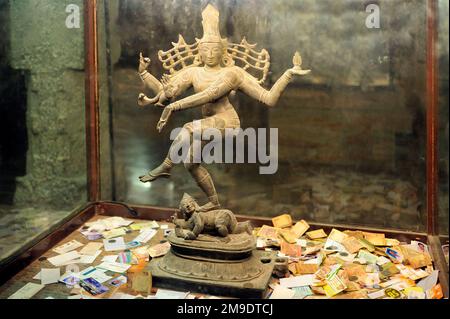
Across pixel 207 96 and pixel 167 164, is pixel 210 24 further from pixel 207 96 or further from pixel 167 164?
pixel 167 164

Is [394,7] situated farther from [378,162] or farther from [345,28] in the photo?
[378,162]

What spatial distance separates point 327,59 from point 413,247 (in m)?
1.78

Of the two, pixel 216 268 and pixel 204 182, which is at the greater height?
pixel 204 182

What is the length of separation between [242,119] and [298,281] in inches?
65.7

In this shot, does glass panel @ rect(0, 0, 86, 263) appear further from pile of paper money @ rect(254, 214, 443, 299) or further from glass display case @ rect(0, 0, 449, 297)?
pile of paper money @ rect(254, 214, 443, 299)

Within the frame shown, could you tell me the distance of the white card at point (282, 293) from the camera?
Answer: 344cm

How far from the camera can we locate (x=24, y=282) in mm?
3682

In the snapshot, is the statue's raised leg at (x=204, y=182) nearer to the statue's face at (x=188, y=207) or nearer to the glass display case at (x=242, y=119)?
the statue's face at (x=188, y=207)

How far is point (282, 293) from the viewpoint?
137 inches

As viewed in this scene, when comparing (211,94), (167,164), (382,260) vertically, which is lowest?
(382,260)

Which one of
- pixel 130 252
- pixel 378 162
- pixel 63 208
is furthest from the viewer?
pixel 63 208

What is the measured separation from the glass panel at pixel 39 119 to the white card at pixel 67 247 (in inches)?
7.8

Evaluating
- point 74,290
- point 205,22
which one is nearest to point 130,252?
point 74,290

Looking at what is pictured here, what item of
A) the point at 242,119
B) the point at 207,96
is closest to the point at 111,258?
the point at 207,96
